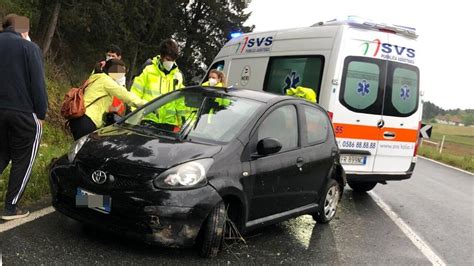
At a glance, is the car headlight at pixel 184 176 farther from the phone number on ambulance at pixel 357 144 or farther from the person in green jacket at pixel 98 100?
the phone number on ambulance at pixel 357 144

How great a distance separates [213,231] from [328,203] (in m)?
2.49

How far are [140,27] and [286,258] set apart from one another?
2109cm

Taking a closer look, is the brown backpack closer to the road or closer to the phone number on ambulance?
the road

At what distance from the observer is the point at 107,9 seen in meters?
19.0

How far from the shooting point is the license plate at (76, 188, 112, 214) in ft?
13.7

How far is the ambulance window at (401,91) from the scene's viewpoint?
7.88 metres

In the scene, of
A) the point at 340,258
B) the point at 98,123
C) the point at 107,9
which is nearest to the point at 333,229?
the point at 340,258

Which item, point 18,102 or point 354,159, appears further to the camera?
point 354,159

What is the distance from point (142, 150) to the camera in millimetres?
4461

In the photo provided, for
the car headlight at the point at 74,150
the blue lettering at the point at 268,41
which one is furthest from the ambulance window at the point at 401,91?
the car headlight at the point at 74,150

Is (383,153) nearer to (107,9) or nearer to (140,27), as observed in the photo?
(107,9)

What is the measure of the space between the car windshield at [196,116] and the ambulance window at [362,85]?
2593 mm

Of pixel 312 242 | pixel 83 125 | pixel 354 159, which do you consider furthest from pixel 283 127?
pixel 354 159

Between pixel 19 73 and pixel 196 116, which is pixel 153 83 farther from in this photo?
pixel 19 73
